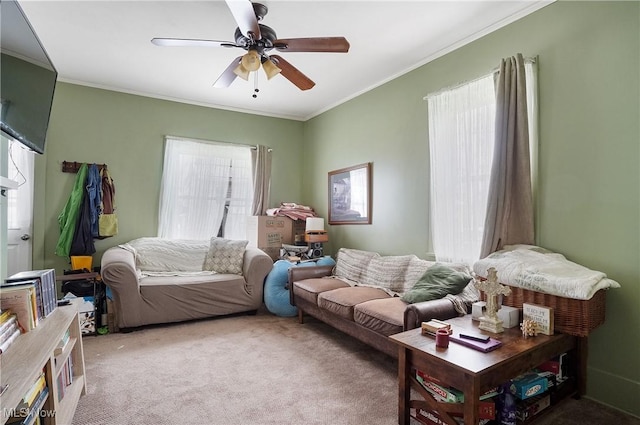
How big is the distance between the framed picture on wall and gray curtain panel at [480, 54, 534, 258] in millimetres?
1711

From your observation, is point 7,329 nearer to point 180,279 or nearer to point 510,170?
point 180,279

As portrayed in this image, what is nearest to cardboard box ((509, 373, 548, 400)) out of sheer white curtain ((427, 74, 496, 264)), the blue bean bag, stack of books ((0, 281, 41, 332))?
sheer white curtain ((427, 74, 496, 264))

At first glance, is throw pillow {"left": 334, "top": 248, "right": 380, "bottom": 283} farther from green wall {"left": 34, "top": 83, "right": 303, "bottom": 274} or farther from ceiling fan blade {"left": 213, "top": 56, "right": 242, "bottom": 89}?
green wall {"left": 34, "top": 83, "right": 303, "bottom": 274}

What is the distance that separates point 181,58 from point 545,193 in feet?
11.4

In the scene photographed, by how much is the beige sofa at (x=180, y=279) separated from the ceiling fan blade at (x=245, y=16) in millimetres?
2474

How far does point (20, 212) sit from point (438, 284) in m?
4.35

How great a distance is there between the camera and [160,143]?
4438 millimetres

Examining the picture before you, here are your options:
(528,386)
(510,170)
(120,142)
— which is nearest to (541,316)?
(528,386)

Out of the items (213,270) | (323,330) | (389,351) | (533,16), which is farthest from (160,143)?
(533,16)

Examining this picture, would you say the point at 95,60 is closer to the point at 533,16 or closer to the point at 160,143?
the point at 160,143

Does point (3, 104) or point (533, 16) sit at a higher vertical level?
point (533, 16)

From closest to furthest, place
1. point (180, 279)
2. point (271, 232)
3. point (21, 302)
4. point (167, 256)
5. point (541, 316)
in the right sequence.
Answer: point (21, 302) → point (541, 316) → point (180, 279) → point (167, 256) → point (271, 232)

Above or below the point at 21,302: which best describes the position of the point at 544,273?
above

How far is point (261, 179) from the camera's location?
495 centimetres
